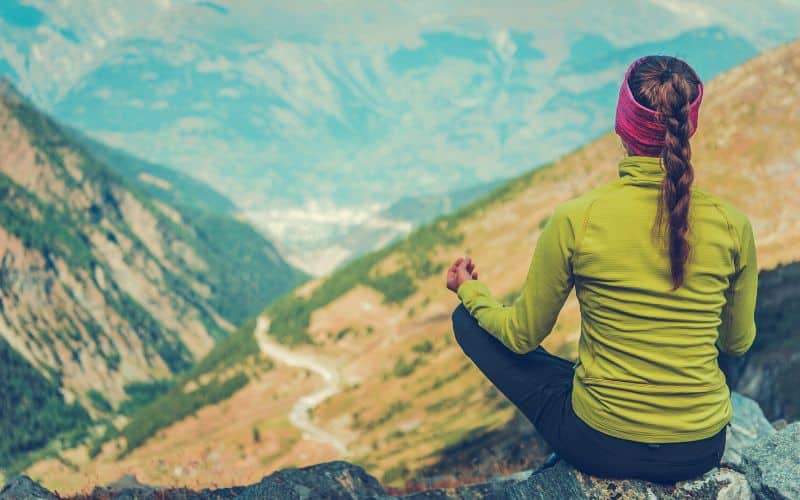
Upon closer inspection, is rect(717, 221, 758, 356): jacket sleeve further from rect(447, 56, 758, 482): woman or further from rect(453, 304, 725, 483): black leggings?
rect(453, 304, 725, 483): black leggings

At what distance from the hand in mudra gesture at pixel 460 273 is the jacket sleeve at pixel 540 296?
728 millimetres

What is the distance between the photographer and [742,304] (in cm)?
897

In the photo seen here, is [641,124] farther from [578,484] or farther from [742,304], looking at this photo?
[578,484]

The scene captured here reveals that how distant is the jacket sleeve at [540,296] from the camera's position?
827 cm

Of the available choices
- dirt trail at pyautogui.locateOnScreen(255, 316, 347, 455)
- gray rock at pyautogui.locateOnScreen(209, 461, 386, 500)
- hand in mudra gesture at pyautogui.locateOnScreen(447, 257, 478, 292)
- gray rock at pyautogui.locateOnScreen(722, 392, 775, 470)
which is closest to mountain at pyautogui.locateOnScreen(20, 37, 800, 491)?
dirt trail at pyautogui.locateOnScreen(255, 316, 347, 455)

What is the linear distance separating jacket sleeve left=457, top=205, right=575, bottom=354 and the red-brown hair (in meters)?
1.04

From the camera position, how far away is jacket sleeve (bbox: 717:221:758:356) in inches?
338

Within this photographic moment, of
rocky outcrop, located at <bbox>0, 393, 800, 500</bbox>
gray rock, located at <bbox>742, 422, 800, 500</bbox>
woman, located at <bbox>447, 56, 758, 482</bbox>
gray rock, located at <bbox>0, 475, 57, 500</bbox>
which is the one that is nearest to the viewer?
woman, located at <bbox>447, 56, 758, 482</bbox>

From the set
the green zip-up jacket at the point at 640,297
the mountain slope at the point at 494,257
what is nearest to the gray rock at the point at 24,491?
the green zip-up jacket at the point at 640,297

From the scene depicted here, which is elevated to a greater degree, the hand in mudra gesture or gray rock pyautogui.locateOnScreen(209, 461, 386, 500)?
the hand in mudra gesture

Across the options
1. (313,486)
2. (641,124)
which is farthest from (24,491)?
(641,124)

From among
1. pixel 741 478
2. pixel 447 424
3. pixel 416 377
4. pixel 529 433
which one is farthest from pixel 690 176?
pixel 416 377

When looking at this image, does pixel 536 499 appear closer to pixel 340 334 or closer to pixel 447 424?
pixel 447 424

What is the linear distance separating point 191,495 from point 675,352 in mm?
9621
